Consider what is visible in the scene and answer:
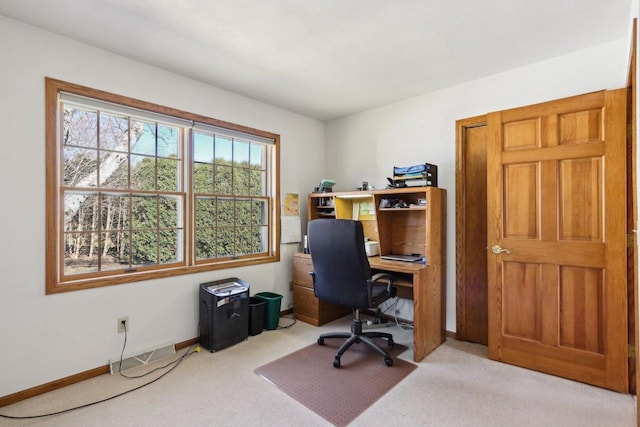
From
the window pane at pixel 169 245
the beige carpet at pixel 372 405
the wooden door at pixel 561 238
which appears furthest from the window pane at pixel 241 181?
the wooden door at pixel 561 238

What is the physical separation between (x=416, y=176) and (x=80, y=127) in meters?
2.90

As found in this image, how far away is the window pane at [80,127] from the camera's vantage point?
240 centimetres

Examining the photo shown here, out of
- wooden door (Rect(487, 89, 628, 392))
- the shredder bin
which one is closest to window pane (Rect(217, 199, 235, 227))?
the shredder bin

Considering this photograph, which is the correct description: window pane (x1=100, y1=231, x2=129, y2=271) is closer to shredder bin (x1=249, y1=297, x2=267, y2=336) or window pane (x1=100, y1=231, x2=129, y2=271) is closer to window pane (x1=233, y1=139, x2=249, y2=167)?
shredder bin (x1=249, y1=297, x2=267, y2=336)

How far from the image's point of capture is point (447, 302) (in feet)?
10.4

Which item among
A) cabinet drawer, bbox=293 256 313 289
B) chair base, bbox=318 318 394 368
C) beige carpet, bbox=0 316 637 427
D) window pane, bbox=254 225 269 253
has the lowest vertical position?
beige carpet, bbox=0 316 637 427

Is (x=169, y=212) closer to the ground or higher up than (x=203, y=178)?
closer to the ground

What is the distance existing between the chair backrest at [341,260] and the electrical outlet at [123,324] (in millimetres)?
1622

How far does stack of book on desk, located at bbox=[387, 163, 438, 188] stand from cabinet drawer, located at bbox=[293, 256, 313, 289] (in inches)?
50.8

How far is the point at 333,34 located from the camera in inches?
89.6

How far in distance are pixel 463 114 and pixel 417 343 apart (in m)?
2.24

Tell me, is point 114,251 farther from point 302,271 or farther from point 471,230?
point 471,230

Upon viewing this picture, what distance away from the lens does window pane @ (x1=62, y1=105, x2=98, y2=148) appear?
94.6 inches

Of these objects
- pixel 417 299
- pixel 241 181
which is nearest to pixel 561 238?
pixel 417 299
